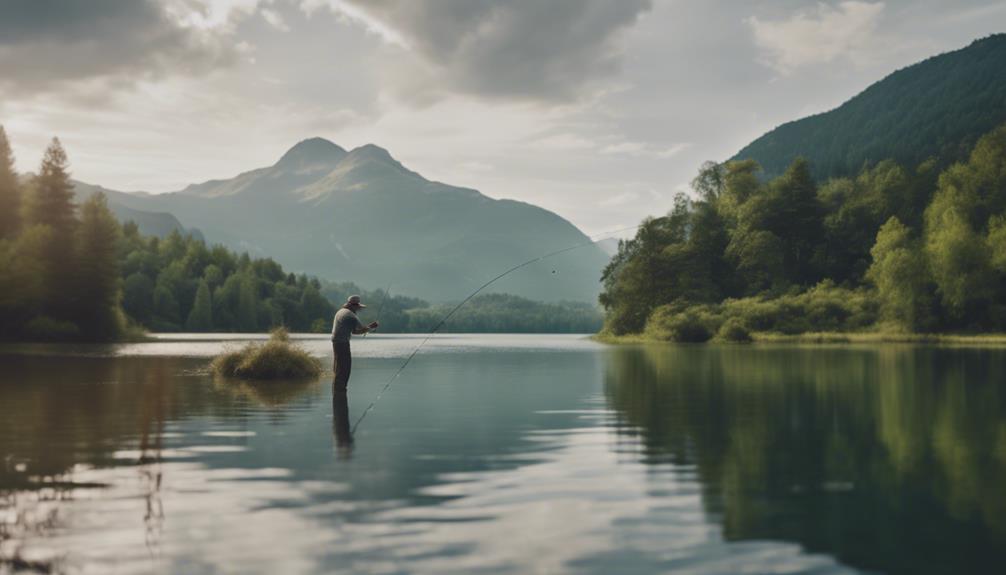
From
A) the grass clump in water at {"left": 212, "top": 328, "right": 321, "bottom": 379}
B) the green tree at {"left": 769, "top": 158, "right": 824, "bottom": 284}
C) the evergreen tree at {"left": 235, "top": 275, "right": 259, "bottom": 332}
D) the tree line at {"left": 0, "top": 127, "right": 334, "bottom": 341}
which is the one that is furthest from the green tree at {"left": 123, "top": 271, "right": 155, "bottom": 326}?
the grass clump in water at {"left": 212, "top": 328, "right": 321, "bottom": 379}

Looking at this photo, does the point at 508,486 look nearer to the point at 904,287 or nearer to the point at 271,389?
the point at 271,389

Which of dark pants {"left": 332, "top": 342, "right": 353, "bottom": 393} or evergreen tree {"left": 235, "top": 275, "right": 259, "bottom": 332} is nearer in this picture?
dark pants {"left": 332, "top": 342, "right": 353, "bottom": 393}

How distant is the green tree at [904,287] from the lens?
8394 cm

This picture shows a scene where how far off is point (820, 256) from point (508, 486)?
375ft

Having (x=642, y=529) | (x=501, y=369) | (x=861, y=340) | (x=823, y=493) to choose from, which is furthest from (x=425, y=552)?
(x=861, y=340)

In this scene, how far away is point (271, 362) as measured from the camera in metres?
33.5

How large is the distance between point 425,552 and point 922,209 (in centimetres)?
12868

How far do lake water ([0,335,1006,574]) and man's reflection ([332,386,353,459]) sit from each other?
10cm

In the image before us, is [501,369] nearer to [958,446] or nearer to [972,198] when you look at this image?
[958,446]

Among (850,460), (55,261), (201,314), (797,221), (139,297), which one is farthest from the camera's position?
(201,314)

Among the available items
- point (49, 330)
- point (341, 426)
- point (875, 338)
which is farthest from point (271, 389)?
point (49, 330)

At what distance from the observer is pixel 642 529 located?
8008 mm

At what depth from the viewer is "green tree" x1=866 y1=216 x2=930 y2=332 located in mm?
83938

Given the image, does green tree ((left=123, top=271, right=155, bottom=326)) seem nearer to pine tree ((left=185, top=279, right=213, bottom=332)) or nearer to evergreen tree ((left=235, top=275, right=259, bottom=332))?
pine tree ((left=185, top=279, right=213, bottom=332))
